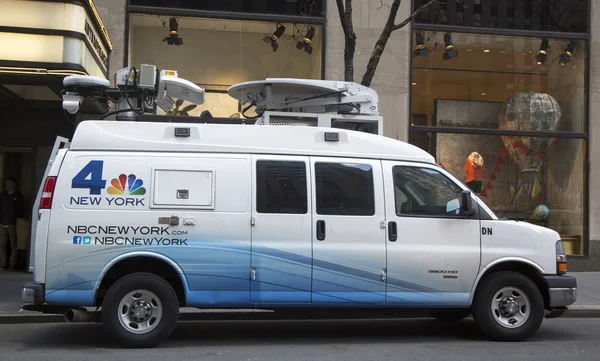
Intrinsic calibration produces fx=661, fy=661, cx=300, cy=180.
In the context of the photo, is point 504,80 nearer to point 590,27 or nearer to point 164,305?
point 590,27

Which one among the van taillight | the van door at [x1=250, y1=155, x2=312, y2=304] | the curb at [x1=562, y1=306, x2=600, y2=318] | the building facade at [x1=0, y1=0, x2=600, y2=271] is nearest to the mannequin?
the building facade at [x1=0, y1=0, x2=600, y2=271]

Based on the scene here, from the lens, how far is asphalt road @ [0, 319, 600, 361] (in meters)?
6.91

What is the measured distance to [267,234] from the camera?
23.5 ft

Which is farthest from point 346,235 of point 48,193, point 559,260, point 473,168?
point 473,168

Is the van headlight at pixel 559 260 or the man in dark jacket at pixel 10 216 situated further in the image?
the man in dark jacket at pixel 10 216

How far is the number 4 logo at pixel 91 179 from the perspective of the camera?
23.1 feet

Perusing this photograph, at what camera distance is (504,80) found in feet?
47.6

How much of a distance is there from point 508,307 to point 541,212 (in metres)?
7.32

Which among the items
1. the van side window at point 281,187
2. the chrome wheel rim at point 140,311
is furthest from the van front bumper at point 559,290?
the chrome wheel rim at point 140,311

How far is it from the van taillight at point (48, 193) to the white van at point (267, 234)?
2 centimetres

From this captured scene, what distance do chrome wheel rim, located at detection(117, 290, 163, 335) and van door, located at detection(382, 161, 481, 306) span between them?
2.54m

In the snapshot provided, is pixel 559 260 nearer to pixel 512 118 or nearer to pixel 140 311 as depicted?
pixel 140 311

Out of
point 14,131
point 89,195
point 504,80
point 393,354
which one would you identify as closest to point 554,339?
point 393,354

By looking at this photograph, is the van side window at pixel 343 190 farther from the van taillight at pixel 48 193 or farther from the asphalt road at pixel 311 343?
the van taillight at pixel 48 193
